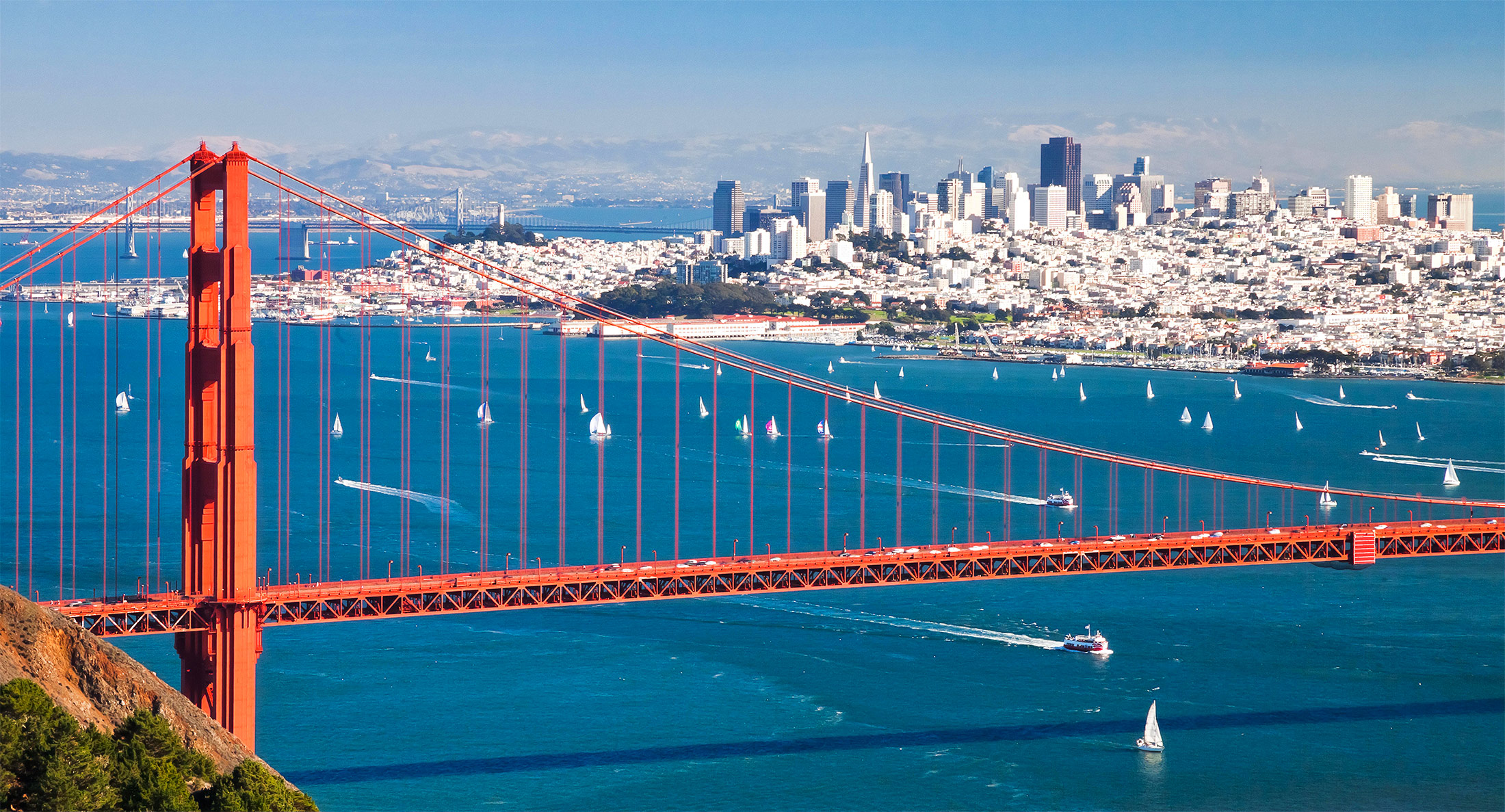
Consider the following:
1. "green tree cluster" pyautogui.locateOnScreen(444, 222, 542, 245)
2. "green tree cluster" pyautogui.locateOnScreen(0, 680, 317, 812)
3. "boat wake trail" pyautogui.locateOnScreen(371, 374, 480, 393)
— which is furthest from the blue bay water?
"green tree cluster" pyautogui.locateOnScreen(444, 222, 542, 245)

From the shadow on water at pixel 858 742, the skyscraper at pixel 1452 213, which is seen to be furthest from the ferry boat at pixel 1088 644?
the skyscraper at pixel 1452 213

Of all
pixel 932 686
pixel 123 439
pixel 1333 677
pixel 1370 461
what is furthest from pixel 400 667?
pixel 1370 461

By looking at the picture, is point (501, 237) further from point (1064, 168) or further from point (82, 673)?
point (82, 673)

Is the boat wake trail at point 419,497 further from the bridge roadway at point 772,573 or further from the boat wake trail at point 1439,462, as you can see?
the boat wake trail at point 1439,462

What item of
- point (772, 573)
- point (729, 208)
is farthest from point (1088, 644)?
point (729, 208)

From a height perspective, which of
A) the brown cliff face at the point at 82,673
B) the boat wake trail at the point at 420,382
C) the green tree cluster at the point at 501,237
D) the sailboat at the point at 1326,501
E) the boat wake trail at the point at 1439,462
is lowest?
the sailboat at the point at 1326,501

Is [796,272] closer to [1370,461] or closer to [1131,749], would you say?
[1370,461]
